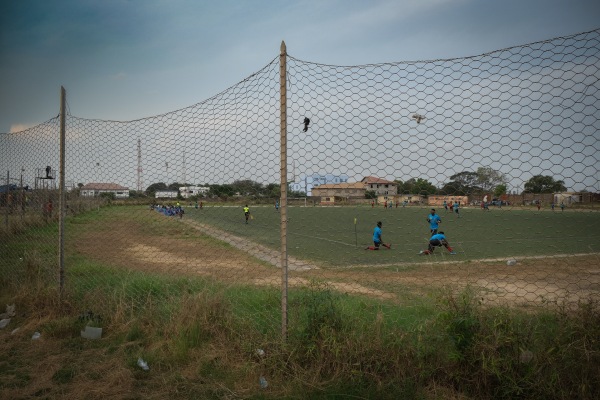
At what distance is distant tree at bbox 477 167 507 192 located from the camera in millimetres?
3223

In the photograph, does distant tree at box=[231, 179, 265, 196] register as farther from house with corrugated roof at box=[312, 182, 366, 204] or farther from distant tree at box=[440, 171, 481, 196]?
distant tree at box=[440, 171, 481, 196]

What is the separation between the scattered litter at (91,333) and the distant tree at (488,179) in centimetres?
436

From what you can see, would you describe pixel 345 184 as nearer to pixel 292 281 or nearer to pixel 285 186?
pixel 285 186

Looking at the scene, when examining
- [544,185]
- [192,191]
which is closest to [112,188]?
[192,191]

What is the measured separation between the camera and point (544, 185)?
10.1ft

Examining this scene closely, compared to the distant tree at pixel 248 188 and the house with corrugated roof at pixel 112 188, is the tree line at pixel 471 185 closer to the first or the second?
the distant tree at pixel 248 188

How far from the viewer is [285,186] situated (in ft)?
11.7

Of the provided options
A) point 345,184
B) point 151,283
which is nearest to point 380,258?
point 151,283

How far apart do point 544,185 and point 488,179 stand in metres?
0.42

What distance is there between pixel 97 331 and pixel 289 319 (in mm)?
2336

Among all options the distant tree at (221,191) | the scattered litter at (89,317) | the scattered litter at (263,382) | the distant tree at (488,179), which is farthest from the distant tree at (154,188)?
the distant tree at (488,179)

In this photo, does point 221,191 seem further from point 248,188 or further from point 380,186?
point 380,186

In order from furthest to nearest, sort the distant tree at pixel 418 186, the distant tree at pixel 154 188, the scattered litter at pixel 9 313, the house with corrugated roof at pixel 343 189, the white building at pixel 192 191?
the distant tree at pixel 154 188
the scattered litter at pixel 9 313
the white building at pixel 192 191
the house with corrugated roof at pixel 343 189
the distant tree at pixel 418 186

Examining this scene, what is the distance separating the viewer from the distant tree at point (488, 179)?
10.6 feet
